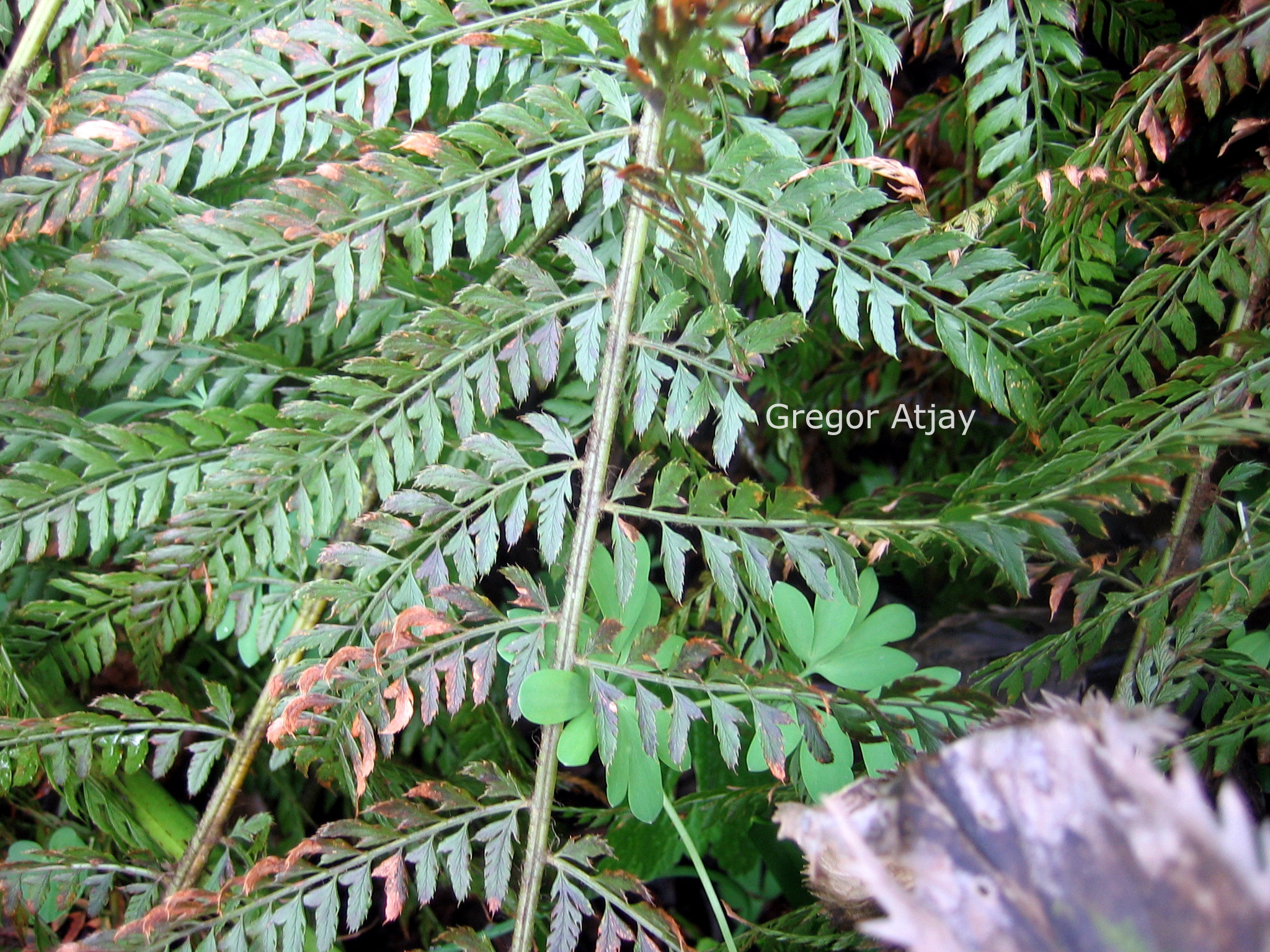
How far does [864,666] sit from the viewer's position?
1.19m

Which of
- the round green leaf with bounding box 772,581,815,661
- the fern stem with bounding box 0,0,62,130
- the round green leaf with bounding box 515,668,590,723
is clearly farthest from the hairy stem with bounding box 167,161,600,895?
the fern stem with bounding box 0,0,62,130

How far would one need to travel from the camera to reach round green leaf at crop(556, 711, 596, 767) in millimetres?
1093

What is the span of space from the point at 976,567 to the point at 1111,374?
0.40 metres

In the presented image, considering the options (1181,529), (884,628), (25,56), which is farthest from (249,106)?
(1181,529)

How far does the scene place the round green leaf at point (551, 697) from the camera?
106 cm

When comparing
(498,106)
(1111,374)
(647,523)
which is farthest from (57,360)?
(1111,374)

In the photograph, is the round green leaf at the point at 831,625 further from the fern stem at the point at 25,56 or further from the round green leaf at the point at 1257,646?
the fern stem at the point at 25,56

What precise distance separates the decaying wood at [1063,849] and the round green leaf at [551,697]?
1.65 feet

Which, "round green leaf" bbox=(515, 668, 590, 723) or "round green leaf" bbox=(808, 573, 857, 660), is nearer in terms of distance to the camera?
"round green leaf" bbox=(515, 668, 590, 723)

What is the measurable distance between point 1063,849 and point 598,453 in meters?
0.81

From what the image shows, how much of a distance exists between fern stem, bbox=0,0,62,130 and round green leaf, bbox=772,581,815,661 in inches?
66.0

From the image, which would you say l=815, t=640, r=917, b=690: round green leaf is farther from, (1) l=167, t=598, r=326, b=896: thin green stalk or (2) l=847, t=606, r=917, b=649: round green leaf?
(1) l=167, t=598, r=326, b=896: thin green stalk

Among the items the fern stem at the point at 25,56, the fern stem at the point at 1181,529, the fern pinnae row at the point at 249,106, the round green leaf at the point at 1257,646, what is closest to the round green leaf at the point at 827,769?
the fern stem at the point at 1181,529

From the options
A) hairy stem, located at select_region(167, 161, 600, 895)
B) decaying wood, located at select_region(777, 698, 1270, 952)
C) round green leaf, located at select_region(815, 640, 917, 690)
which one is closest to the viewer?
decaying wood, located at select_region(777, 698, 1270, 952)
